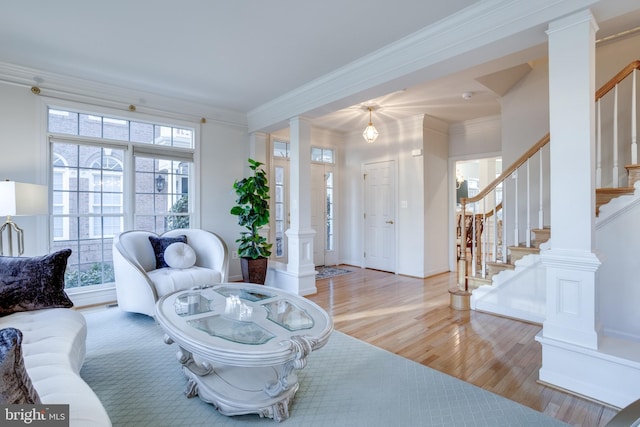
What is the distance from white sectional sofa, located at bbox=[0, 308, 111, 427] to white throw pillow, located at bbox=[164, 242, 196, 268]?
1359mm

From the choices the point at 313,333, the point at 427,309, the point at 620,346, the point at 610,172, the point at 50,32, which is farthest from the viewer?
the point at 427,309

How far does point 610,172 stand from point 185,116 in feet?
17.1

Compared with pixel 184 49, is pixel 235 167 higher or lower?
lower

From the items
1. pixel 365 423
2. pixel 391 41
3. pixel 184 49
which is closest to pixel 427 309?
pixel 365 423

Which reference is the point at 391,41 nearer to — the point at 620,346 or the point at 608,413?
the point at 620,346

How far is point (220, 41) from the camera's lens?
287cm

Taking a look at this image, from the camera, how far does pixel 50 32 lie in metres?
2.72

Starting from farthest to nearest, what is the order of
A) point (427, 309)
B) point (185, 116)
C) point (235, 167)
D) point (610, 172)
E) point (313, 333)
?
point (235, 167) < point (185, 116) < point (427, 309) < point (610, 172) < point (313, 333)

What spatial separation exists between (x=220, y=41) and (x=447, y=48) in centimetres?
200

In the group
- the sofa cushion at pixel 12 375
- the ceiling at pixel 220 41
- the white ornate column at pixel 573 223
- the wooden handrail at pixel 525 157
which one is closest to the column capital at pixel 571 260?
the white ornate column at pixel 573 223

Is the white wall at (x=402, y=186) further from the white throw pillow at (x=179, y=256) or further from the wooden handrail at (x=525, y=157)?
the white throw pillow at (x=179, y=256)

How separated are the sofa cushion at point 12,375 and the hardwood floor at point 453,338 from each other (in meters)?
2.27

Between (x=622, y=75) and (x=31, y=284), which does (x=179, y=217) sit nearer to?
(x=31, y=284)


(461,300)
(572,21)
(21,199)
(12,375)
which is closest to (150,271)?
(21,199)
